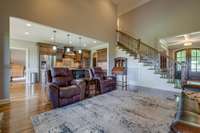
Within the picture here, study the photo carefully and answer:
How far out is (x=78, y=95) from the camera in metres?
3.47

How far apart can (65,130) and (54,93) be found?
4.32ft

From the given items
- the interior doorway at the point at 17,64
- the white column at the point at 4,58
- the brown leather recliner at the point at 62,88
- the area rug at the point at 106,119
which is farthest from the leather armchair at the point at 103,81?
the interior doorway at the point at 17,64

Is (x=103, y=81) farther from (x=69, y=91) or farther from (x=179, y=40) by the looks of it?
(x=179, y=40)

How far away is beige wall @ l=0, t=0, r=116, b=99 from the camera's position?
3.47 m

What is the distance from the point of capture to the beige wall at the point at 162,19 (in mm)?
5820

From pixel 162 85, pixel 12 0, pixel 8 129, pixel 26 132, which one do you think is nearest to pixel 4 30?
pixel 12 0

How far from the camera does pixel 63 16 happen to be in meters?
4.95

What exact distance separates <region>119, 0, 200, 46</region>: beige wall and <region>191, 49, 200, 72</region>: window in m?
3.58

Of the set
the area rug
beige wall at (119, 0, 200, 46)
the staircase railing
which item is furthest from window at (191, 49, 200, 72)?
the area rug

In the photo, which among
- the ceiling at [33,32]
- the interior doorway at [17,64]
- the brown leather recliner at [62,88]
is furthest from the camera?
the interior doorway at [17,64]

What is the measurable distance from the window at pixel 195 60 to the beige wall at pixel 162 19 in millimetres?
3578

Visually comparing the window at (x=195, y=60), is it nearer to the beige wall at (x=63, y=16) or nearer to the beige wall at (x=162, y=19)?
the beige wall at (x=162, y=19)

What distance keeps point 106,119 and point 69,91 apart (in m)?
1.29

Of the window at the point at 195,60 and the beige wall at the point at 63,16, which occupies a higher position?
the beige wall at the point at 63,16
